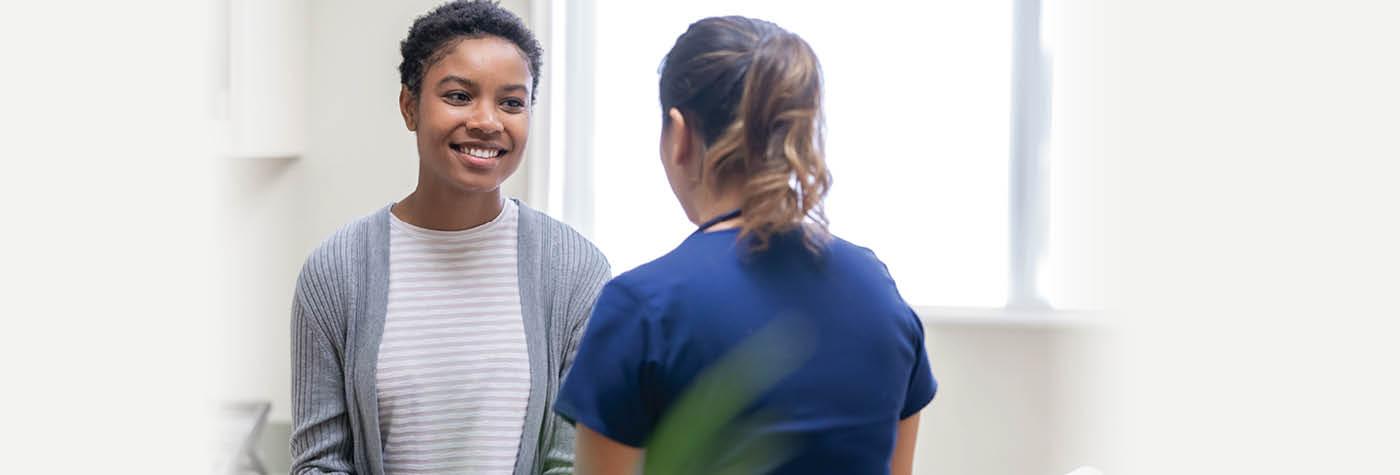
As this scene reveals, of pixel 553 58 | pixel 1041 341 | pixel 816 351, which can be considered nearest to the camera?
pixel 816 351

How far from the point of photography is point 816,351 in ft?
2.21

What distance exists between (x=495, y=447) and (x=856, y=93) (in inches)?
48.4

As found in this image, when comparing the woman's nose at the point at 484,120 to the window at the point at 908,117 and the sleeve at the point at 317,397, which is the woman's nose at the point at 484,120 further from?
the window at the point at 908,117

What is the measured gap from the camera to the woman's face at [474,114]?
993 millimetres

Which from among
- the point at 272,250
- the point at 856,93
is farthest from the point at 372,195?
the point at 856,93

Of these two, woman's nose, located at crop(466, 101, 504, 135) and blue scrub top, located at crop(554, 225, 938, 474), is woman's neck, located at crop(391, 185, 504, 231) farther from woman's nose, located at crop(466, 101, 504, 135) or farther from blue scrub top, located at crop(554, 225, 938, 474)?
blue scrub top, located at crop(554, 225, 938, 474)

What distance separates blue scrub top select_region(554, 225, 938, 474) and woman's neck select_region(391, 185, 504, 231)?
0.37m

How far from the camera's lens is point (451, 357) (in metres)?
1.01

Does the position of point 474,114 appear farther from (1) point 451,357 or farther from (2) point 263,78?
(2) point 263,78

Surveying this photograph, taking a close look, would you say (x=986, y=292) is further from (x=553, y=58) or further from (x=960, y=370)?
(x=553, y=58)

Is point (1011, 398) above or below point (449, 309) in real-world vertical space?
below

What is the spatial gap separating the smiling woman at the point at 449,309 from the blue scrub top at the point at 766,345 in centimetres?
33

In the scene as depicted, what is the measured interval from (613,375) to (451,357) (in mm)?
364

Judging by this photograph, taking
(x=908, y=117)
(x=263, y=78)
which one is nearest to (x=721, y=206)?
(x=908, y=117)
